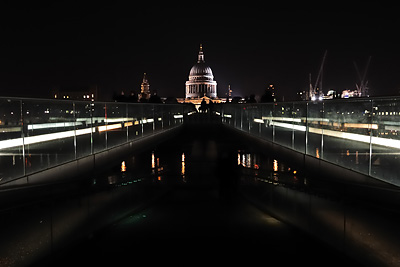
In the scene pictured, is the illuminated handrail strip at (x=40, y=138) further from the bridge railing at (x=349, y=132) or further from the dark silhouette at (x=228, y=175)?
the bridge railing at (x=349, y=132)

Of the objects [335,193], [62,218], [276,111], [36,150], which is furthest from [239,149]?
[62,218]

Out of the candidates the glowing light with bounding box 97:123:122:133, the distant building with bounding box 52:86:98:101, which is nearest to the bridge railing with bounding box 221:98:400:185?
the glowing light with bounding box 97:123:122:133

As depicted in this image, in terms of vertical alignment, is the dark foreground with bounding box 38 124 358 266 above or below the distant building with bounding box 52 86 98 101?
below

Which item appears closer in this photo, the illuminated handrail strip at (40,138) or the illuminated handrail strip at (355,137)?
the illuminated handrail strip at (40,138)

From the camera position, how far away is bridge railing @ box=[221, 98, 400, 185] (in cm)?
695

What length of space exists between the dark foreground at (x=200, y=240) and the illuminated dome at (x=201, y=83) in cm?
16848

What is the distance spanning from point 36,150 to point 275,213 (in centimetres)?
495

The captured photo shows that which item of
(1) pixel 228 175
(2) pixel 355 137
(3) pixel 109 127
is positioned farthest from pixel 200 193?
(3) pixel 109 127

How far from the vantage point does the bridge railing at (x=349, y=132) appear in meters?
6.95

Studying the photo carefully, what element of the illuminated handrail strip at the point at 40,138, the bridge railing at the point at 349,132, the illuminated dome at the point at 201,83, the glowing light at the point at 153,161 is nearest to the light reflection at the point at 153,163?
the glowing light at the point at 153,161

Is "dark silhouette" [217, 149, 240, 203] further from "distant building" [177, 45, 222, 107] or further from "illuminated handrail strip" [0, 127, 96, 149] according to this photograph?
"distant building" [177, 45, 222, 107]

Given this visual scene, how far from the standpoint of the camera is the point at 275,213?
624 centimetres

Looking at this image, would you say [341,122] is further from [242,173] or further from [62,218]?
[62,218]

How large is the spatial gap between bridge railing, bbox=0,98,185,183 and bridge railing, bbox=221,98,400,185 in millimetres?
5821
